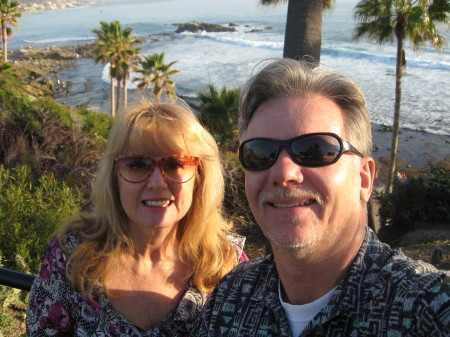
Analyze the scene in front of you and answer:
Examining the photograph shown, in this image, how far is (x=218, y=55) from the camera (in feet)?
172

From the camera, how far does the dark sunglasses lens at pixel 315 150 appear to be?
1.62 m

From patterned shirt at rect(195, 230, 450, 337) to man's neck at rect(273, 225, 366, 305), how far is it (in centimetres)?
4

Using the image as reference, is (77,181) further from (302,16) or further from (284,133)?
A: (284,133)

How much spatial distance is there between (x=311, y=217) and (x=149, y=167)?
3.38ft

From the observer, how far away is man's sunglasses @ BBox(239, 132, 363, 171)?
162 cm

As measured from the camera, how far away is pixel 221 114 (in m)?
16.2

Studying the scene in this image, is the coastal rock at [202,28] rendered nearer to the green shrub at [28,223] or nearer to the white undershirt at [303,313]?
the green shrub at [28,223]

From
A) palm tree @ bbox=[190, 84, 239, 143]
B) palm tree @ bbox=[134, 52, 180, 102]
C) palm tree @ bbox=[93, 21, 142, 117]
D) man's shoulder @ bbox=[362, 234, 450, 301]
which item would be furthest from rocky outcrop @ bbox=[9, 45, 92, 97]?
man's shoulder @ bbox=[362, 234, 450, 301]

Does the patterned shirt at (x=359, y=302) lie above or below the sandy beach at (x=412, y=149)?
above

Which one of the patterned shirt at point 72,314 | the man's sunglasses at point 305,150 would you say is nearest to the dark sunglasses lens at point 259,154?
the man's sunglasses at point 305,150

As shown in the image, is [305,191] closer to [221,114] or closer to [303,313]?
[303,313]

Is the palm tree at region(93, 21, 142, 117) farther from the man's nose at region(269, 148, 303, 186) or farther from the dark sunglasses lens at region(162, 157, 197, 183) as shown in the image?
the man's nose at region(269, 148, 303, 186)

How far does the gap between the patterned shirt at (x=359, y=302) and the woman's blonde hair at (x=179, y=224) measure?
2.01 feet

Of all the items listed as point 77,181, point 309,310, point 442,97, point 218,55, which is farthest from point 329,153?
point 218,55
